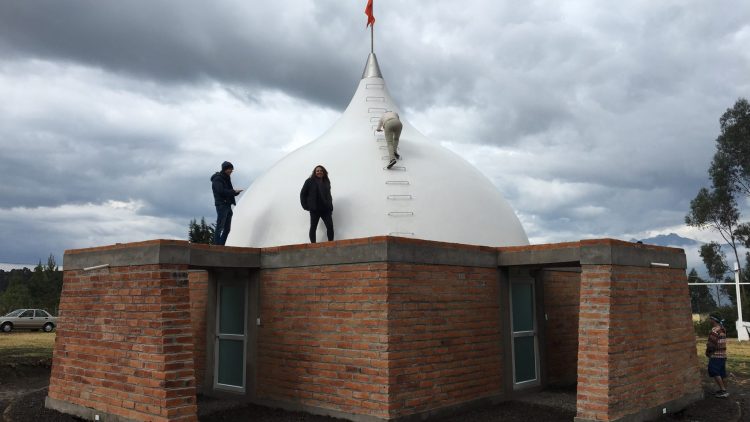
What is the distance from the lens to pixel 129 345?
8031mm

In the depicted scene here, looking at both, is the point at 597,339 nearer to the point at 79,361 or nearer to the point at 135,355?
the point at 135,355

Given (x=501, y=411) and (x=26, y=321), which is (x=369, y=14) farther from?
(x=26, y=321)

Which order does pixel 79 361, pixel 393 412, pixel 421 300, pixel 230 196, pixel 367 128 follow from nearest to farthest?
pixel 393 412
pixel 421 300
pixel 79 361
pixel 230 196
pixel 367 128

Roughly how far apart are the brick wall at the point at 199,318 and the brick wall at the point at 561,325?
6355mm

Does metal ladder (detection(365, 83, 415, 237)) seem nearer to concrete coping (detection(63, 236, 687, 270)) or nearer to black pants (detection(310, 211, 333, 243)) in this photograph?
black pants (detection(310, 211, 333, 243))

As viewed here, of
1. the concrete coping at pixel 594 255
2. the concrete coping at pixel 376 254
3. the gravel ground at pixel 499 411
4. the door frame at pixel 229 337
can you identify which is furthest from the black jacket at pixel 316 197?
the gravel ground at pixel 499 411

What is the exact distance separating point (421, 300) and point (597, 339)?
2444 millimetres

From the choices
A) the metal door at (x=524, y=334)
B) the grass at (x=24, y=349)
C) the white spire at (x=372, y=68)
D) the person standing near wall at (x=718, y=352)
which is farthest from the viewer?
the grass at (x=24, y=349)

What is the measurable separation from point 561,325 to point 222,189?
7.01 meters

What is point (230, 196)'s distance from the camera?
10.8 metres

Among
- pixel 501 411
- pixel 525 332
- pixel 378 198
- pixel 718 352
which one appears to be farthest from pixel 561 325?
pixel 378 198

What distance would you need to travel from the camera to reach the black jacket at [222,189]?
421 inches

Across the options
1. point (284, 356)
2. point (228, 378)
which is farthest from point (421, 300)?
point (228, 378)

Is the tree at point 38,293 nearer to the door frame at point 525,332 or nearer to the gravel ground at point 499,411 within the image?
the gravel ground at point 499,411
